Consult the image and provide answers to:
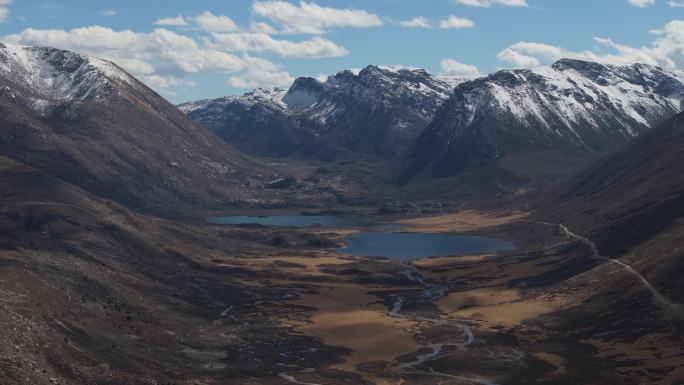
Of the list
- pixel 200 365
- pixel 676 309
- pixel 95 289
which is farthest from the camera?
pixel 95 289

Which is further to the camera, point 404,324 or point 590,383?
point 404,324

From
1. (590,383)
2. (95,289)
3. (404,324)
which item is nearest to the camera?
(590,383)

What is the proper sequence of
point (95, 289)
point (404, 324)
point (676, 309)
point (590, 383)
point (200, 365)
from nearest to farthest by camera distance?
point (590, 383) → point (200, 365) → point (676, 309) → point (95, 289) → point (404, 324)

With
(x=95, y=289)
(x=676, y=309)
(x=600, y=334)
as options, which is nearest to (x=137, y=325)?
(x=95, y=289)

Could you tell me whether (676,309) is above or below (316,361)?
above

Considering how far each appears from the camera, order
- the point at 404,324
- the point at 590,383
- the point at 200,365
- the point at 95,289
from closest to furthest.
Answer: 1. the point at 590,383
2. the point at 200,365
3. the point at 95,289
4. the point at 404,324

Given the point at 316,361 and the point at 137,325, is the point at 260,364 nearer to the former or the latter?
the point at 316,361

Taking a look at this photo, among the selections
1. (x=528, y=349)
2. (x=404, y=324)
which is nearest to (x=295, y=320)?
(x=404, y=324)

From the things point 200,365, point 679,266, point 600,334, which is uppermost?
point 679,266

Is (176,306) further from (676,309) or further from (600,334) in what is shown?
(676,309)
